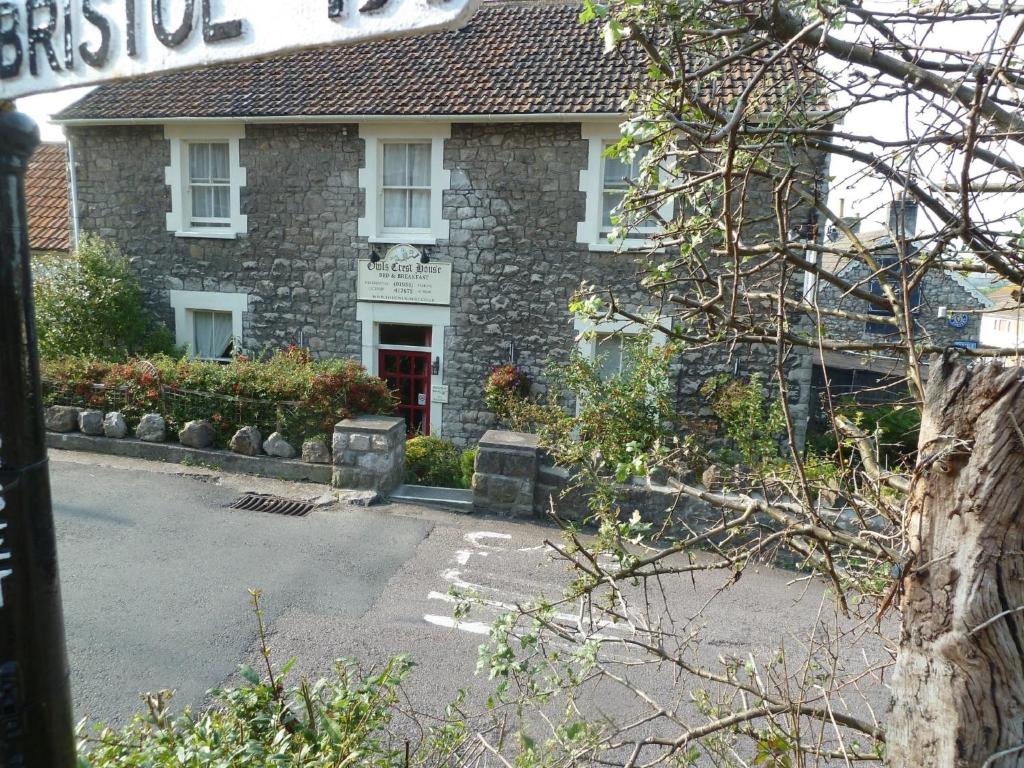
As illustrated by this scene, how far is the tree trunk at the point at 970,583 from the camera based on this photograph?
183 cm

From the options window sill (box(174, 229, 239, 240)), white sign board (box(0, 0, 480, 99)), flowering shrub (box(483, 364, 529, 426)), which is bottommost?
flowering shrub (box(483, 364, 529, 426))

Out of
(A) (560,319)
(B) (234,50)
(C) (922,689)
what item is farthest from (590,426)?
(B) (234,50)

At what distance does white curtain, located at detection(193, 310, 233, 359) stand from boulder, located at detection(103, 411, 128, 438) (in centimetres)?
365

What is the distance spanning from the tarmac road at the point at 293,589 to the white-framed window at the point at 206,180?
17.8 feet

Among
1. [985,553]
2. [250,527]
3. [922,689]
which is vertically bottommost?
[250,527]

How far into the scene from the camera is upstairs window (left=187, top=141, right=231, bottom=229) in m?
12.8

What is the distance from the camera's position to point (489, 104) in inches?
434

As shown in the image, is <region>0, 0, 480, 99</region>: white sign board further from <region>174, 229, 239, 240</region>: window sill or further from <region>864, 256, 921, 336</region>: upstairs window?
<region>174, 229, 239, 240</region>: window sill

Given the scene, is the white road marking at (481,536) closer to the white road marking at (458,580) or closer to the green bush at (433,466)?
the white road marking at (458,580)

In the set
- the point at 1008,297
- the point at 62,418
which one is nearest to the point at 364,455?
the point at 62,418

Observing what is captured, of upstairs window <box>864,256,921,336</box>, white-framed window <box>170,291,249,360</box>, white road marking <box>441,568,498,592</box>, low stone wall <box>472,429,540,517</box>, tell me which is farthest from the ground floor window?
upstairs window <box>864,256,921,336</box>

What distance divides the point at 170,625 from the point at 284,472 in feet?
11.8

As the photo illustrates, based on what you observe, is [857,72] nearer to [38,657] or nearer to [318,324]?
[38,657]

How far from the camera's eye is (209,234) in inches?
500
